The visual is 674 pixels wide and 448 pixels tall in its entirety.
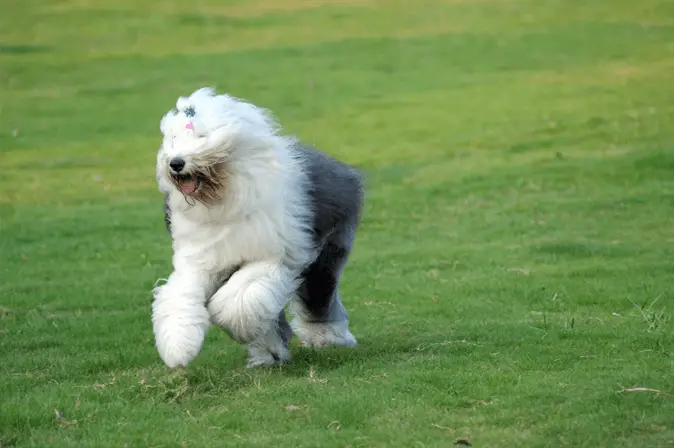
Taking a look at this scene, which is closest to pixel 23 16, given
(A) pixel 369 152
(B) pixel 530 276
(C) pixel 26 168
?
(C) pixel 26 168

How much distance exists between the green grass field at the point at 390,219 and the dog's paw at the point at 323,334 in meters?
0.12

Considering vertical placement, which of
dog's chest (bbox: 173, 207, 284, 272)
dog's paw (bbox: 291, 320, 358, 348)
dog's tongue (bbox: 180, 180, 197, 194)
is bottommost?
dog's paw (bbox: 291, 320, 358, 348)

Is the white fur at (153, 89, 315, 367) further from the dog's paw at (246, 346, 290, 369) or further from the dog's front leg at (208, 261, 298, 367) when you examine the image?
the dog's paw at (246, 346, 290, 369)

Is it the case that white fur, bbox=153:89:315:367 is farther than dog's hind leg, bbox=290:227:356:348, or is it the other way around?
dog's hind leg, bbox=290:227:356:348

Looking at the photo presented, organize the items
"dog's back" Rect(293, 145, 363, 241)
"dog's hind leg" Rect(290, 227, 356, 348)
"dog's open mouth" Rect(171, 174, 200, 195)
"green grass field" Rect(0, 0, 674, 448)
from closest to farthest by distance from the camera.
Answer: "green grass field" Rect(0, 0, 674, 448) < "dog's open mouth" Rect(171, 174, 200, 195) < "dog's back" Rect(293, 145, 363, 241) < "dog's hind leg" Rect(290, 227, 356, 348)

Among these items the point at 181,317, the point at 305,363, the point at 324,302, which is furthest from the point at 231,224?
the point at 324,302

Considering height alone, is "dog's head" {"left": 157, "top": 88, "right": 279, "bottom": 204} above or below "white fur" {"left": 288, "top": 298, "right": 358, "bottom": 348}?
above

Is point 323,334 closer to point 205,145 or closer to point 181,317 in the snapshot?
point 181,317

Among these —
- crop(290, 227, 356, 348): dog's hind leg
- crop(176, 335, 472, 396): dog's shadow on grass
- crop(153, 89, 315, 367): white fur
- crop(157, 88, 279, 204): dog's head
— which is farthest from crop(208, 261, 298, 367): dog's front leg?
Answer: crop(290, 227, 356, 348): dog's hind leg

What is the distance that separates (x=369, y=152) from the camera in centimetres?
1891

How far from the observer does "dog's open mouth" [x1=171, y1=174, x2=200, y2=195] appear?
285 inches

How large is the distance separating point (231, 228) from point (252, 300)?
0.47 m

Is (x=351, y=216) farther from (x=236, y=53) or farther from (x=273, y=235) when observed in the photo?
(x=236, y=53)

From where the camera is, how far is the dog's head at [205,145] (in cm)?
721
